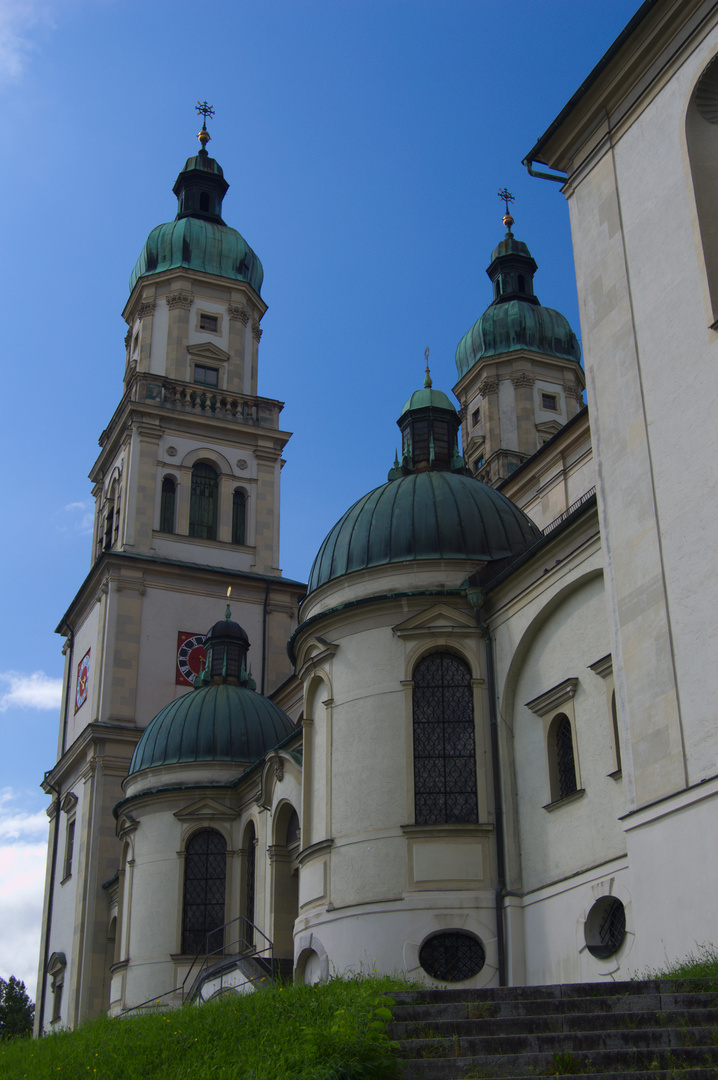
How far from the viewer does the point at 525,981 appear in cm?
1906

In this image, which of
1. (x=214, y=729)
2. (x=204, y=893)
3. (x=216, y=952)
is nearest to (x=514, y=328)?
(x=214, y=729)

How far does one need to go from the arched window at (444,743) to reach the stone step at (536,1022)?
9.35 m

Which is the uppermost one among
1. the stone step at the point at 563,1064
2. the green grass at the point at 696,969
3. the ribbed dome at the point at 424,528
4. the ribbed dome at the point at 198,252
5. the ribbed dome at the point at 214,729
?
the ribbed dome at the point at 198,252

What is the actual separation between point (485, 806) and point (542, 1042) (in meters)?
10.2

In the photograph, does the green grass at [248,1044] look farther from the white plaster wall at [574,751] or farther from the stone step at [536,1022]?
the white plaster wall at [574,751]

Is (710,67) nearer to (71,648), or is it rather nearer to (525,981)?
(525,981)

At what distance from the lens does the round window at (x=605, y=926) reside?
56.2 ft

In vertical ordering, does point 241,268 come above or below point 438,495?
above

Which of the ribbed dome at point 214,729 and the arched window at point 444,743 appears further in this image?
the ribbed dome at point 214,729

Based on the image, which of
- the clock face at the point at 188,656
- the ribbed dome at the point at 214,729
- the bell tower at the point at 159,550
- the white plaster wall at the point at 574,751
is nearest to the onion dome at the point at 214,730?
the ribbed dome at the point at 214,729

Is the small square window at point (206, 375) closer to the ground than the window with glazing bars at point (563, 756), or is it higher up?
higher up

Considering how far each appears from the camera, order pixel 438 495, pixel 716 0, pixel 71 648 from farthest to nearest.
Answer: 1. pixel 71 648
2. pixel 438 495
3. pixel 716 0

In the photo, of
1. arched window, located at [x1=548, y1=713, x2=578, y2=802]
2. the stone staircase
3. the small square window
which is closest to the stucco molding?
arched window, located at [x1=548, y1=713, x2=578, y2=802]

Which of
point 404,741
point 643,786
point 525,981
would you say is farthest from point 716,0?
point 525,981
